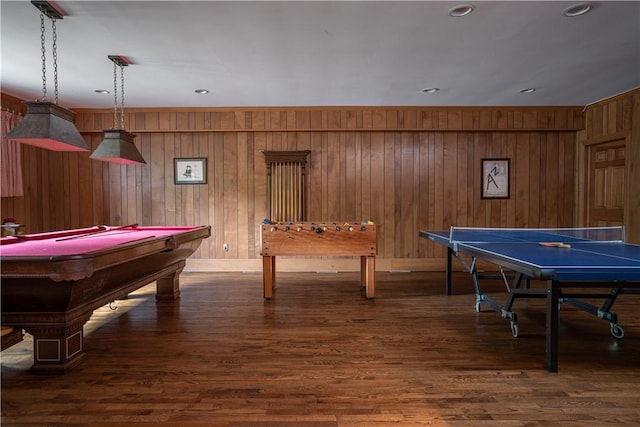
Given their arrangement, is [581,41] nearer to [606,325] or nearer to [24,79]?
[606,325]

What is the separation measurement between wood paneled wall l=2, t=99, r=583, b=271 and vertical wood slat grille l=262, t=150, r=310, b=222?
0.16 meters

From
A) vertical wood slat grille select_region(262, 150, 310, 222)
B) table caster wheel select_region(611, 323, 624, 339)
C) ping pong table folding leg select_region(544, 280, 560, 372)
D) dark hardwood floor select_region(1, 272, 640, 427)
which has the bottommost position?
dark hardwood floor select_region(1, 272, 640, 427)

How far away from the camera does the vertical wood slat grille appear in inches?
207

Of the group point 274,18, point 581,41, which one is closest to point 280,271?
point 274,18

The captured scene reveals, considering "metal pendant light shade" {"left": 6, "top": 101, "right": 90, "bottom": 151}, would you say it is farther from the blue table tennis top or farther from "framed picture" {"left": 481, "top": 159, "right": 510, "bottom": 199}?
"framed picture" {"left": 481, "top": 159, "right": 510, "bottom": 199}

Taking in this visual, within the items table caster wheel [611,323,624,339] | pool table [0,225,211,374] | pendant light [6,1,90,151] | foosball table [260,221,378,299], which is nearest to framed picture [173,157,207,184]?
foosball table [260,221,378,299]

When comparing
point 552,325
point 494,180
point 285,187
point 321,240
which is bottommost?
point 552,325

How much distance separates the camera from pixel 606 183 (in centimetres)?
488

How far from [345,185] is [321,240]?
6.13 feet

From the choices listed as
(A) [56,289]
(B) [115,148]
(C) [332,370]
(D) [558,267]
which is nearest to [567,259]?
(D) [558,267]

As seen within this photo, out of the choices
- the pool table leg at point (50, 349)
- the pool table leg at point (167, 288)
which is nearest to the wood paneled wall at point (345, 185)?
the pool table leg at point (167, 288)

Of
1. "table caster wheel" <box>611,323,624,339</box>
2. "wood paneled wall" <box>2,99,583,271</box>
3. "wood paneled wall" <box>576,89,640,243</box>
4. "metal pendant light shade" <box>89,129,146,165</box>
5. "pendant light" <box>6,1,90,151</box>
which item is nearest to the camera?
"pendant light" <box>6,1,90,151</box>

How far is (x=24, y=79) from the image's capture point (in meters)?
3.90

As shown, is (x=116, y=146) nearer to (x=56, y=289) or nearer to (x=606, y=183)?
(x=56, y=289)
